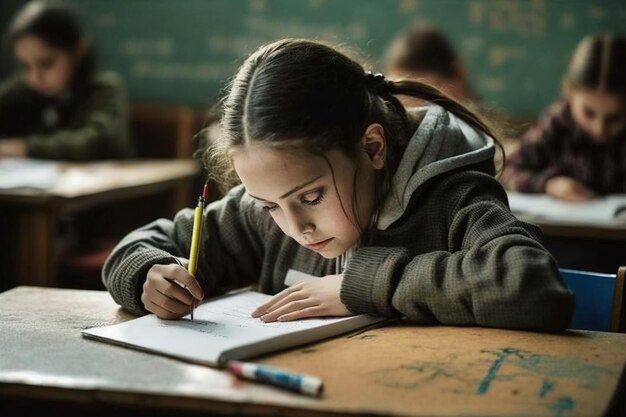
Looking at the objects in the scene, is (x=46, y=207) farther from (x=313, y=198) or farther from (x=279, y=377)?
(x=279, y=377)

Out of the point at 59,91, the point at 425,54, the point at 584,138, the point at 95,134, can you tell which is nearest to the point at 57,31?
the point at 59,91

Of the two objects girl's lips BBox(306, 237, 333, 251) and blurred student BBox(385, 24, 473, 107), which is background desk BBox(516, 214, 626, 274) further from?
blurred student BBox(385, 24, 473, 107)

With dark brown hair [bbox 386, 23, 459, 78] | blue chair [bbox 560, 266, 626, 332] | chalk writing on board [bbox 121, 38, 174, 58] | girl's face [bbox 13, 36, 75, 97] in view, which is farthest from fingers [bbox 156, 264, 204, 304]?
chalk writing on board [bbox 121, 38, 174, 58]

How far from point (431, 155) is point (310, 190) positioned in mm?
259

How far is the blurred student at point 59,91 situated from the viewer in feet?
12.9

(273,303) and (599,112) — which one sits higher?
(599,112)

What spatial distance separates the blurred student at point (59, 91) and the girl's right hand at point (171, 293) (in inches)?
95.2

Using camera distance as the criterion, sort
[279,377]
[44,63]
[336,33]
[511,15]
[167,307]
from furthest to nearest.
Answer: [336,33] → [511,15] → [44,63] → [167,307] → [279,377]

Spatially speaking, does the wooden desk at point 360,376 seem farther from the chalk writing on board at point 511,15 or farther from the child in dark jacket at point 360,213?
the chalk writing on board at point 511,15

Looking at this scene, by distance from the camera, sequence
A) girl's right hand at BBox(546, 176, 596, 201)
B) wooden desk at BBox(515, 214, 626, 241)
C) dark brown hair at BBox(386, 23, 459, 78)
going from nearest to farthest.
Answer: wooden desk at BBox(515, 214, 626, 241)
girl's right hand at BBox(546, 176, 596, 201)
dark brown hair at BBox(386, 23, 459, 78)

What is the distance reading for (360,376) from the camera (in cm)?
113

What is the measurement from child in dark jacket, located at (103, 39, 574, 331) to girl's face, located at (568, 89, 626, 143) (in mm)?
1598

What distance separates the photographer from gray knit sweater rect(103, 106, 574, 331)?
4.48ft

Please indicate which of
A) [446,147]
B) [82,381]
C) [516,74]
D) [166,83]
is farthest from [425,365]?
[166,83]
